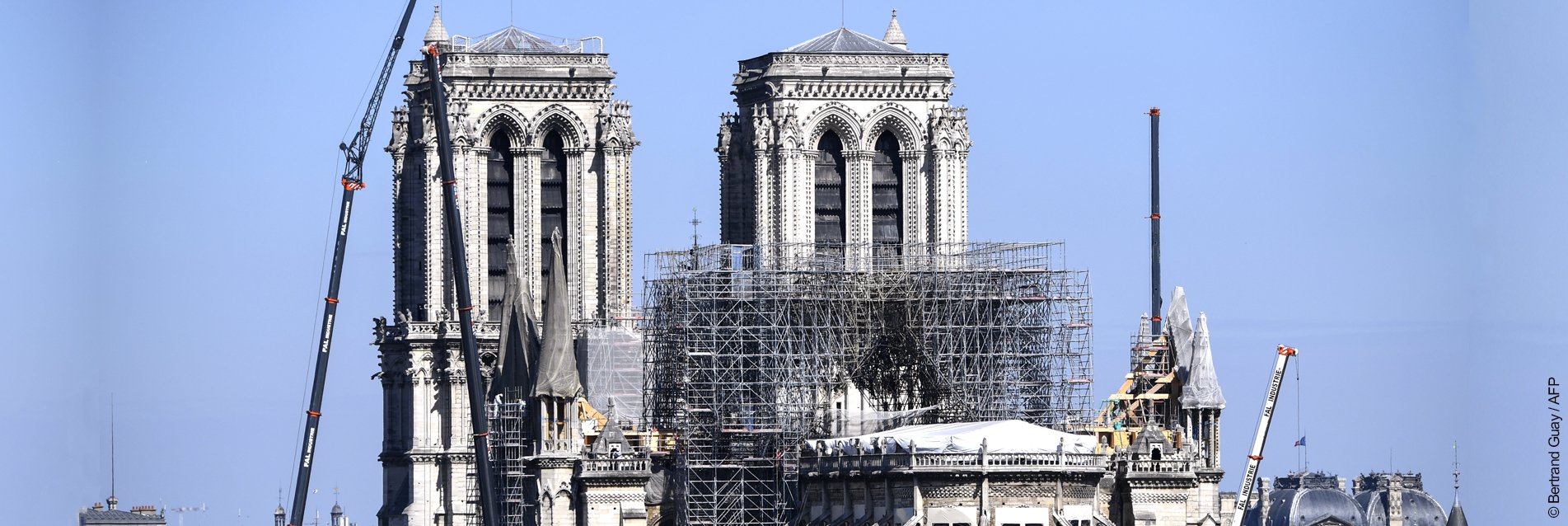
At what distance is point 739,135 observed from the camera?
553 ft

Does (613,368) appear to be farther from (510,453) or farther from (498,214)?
(510,453)

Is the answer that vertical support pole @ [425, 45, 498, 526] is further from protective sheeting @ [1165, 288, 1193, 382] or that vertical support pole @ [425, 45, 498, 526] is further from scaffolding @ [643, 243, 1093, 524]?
protective sheeting @ [1165, 288, 1193, 382]

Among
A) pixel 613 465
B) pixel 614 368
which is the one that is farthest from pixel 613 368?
pixel 613 465

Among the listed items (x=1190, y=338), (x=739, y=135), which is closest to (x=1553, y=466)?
(x=1190, y=338)

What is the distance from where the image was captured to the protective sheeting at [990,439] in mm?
138750

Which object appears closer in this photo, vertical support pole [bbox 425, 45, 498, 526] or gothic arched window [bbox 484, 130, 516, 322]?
vertical support pole [bbox 425, 45, 498, 526]

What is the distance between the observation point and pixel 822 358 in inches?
6043

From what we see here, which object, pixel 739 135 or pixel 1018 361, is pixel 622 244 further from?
pixel 1018 361

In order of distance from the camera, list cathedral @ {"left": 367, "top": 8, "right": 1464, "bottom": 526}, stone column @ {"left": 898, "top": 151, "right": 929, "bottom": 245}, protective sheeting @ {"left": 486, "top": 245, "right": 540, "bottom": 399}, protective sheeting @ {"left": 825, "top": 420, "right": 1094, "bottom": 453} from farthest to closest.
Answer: stone column @ {"left": 898, "top": 151, "right": 929, "bottom": 245}
protective sheeting @ {"left": 486, "top": 245, "right": 540, "bottom": 399}
cathedral @ {"left": 367, "top": 8, "right": 1464, "bottom": 526}
protective sheeting @ {"left": 825, "top": 420, "right": 1094, "bottom": 453}

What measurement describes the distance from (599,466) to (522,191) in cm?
2282

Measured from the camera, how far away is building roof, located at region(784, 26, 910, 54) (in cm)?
16462

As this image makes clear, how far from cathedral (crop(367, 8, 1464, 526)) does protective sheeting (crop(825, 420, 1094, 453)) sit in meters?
0.16

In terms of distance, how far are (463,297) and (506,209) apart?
1072 centimetres

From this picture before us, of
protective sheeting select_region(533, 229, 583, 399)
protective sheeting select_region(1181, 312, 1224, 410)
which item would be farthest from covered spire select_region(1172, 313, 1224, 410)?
protective sheeting select_region(533, 229, 583, 399)
